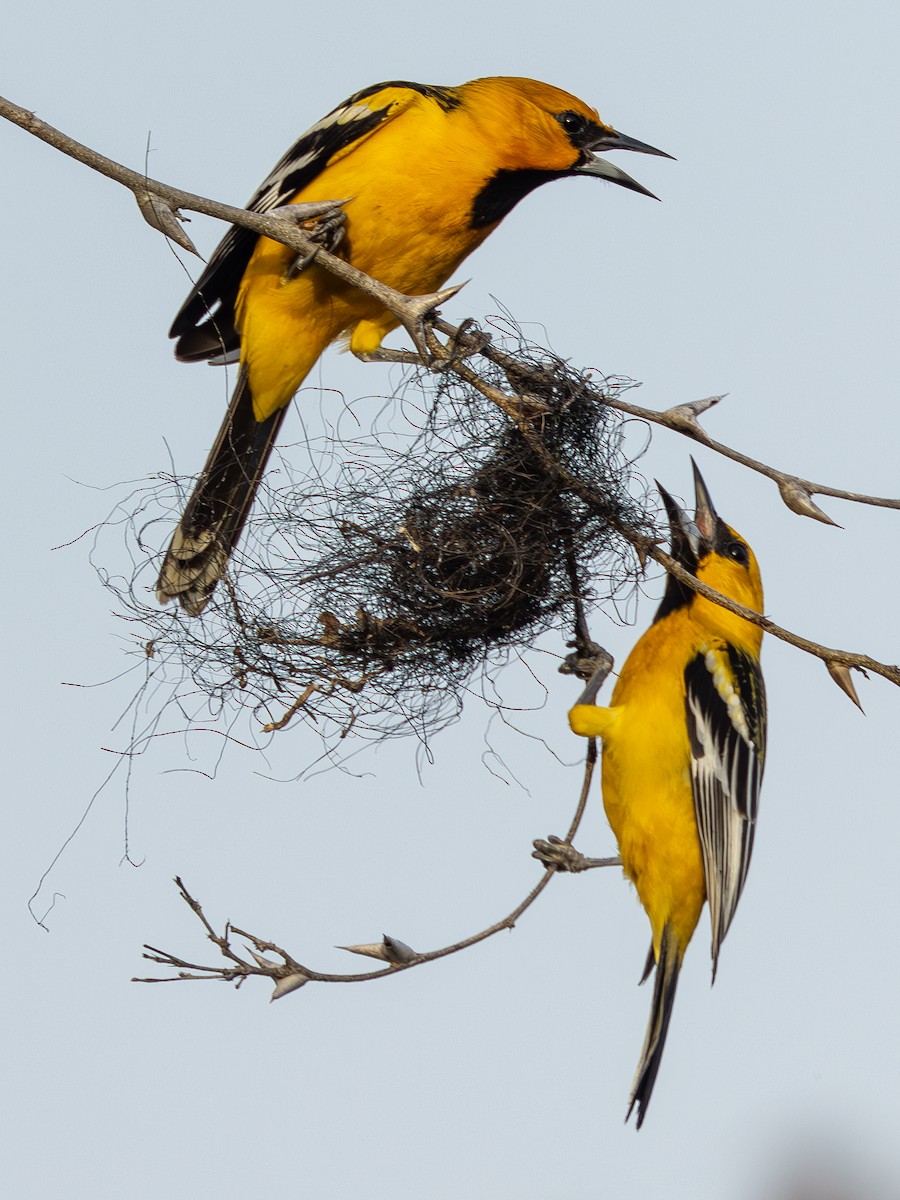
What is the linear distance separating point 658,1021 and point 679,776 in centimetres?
57

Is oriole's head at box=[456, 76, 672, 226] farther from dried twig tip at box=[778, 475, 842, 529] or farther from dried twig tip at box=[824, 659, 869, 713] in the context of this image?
dried twig tip at box=[824, 659, 869, 713]

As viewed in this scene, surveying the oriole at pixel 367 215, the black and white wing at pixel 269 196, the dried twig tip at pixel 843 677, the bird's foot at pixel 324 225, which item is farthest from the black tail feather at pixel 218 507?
the dried twig tip at pixel 843 677

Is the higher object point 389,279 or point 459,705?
point 389,279

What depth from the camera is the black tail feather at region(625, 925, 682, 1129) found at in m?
3.28

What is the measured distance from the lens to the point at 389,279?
3688 millimetres

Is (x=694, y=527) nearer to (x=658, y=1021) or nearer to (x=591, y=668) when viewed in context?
(x=591, y=668)

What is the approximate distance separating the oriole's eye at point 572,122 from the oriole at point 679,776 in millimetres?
981

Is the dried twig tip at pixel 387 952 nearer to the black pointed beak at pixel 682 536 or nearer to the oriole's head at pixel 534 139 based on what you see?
the black pointed beak at pixel 682 536

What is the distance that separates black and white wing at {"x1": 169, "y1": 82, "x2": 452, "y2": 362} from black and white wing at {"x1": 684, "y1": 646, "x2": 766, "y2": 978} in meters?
1.46

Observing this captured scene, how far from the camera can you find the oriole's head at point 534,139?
3.68 meters

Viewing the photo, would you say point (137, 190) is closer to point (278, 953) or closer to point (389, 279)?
point (389, 279)

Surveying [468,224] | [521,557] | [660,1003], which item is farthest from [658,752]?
[468,224]

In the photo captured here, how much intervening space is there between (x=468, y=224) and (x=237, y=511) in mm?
930

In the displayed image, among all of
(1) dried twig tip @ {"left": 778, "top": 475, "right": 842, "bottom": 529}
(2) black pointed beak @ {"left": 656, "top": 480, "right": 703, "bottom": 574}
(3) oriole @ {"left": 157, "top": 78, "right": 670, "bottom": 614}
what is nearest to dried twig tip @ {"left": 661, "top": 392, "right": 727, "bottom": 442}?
(1) dried twig tip @ {"left": 778, "top": 475, "right": 842, "bottom": 529}
